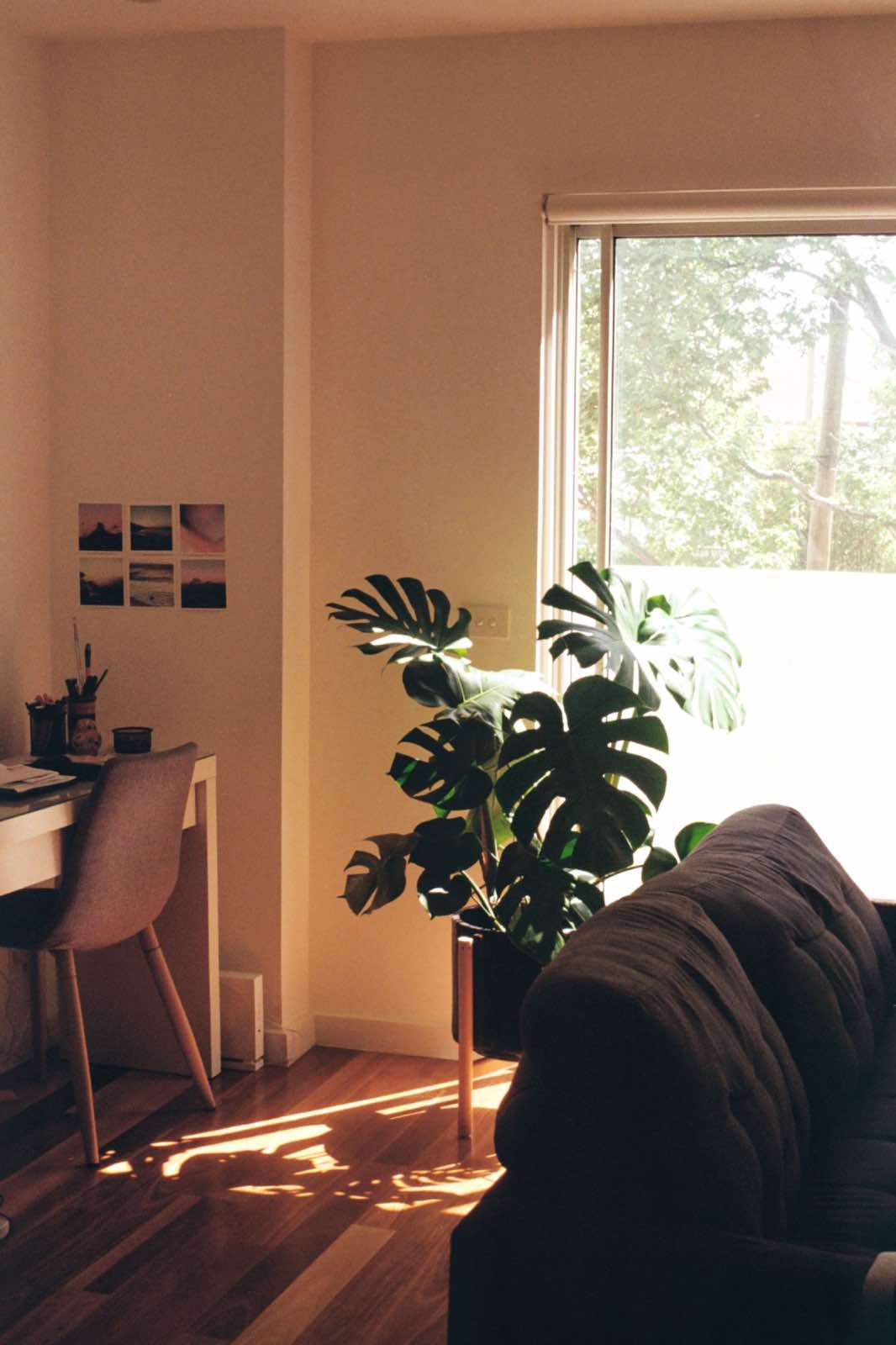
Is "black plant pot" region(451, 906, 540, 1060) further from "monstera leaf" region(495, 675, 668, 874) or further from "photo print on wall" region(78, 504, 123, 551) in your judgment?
"photo print on wall" region(78, 504, 123, 551)

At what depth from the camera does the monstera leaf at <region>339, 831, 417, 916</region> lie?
3.38m

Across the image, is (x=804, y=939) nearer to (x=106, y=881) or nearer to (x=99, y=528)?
(x=106, y=881)

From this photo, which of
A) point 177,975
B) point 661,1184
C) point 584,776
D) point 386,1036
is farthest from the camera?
point 386,1036

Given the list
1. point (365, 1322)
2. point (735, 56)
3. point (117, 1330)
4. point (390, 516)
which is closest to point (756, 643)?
point (390, 516)

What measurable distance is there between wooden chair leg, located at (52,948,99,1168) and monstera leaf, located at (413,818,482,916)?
2.69ft

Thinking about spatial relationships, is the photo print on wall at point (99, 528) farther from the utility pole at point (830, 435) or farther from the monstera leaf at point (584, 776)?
the utility pole at point (830, 435)

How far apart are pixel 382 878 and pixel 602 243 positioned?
1.76m

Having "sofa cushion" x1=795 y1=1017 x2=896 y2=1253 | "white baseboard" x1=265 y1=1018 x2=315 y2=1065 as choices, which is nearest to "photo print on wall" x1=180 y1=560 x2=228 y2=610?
"white baseboard" x1=265 y1=1018 x2=315 y2=1065

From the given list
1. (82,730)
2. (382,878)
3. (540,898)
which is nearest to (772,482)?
(540,898)

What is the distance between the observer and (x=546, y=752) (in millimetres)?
2984

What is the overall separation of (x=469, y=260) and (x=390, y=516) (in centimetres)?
72

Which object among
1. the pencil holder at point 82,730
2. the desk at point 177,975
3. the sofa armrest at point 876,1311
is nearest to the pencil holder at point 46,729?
the pencil holder at point 82,730

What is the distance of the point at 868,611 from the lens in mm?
3613

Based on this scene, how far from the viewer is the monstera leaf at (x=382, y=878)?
3.38 metres
